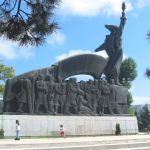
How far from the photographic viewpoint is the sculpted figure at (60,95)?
31359 mm

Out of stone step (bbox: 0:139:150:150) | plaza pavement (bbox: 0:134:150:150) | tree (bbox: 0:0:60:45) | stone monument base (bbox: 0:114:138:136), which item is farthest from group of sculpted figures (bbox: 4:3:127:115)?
tree (bbox: 0:0:60:45)

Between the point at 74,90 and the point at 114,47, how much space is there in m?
5.72

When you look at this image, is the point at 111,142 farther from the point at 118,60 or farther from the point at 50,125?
the point at 118,60

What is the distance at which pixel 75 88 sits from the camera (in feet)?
107

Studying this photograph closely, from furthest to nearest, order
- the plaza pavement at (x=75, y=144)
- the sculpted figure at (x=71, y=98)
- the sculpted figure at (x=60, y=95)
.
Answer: the sculpted figure at (x=71, y=98), the sculpted figure at (x=60, y=95), the plaza pavement at (x=75, y=144)

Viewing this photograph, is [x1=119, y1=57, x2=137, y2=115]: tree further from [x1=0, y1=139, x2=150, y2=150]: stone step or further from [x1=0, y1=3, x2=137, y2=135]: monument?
[x1=0, y1=139, x2=150, y2=150]: stone step

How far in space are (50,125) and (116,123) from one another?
6.39 metres

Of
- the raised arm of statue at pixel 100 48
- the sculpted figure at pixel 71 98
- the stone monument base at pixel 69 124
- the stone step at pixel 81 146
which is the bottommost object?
the stone step at pixel 81 146

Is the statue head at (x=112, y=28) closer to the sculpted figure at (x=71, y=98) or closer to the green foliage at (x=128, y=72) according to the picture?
the sculpted figure at (x=71, y=98)

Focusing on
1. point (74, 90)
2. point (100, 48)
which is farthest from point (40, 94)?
point (100, 48)

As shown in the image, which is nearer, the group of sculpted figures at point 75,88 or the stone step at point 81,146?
the stone step at point 81,146

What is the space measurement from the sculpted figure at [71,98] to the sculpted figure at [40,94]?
6.56 ft

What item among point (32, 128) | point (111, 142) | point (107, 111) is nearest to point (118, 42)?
point (107, 111)

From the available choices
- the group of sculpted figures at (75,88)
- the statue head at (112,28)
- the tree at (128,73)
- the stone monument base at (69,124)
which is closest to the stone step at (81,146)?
the stone monument base at (69,124)
